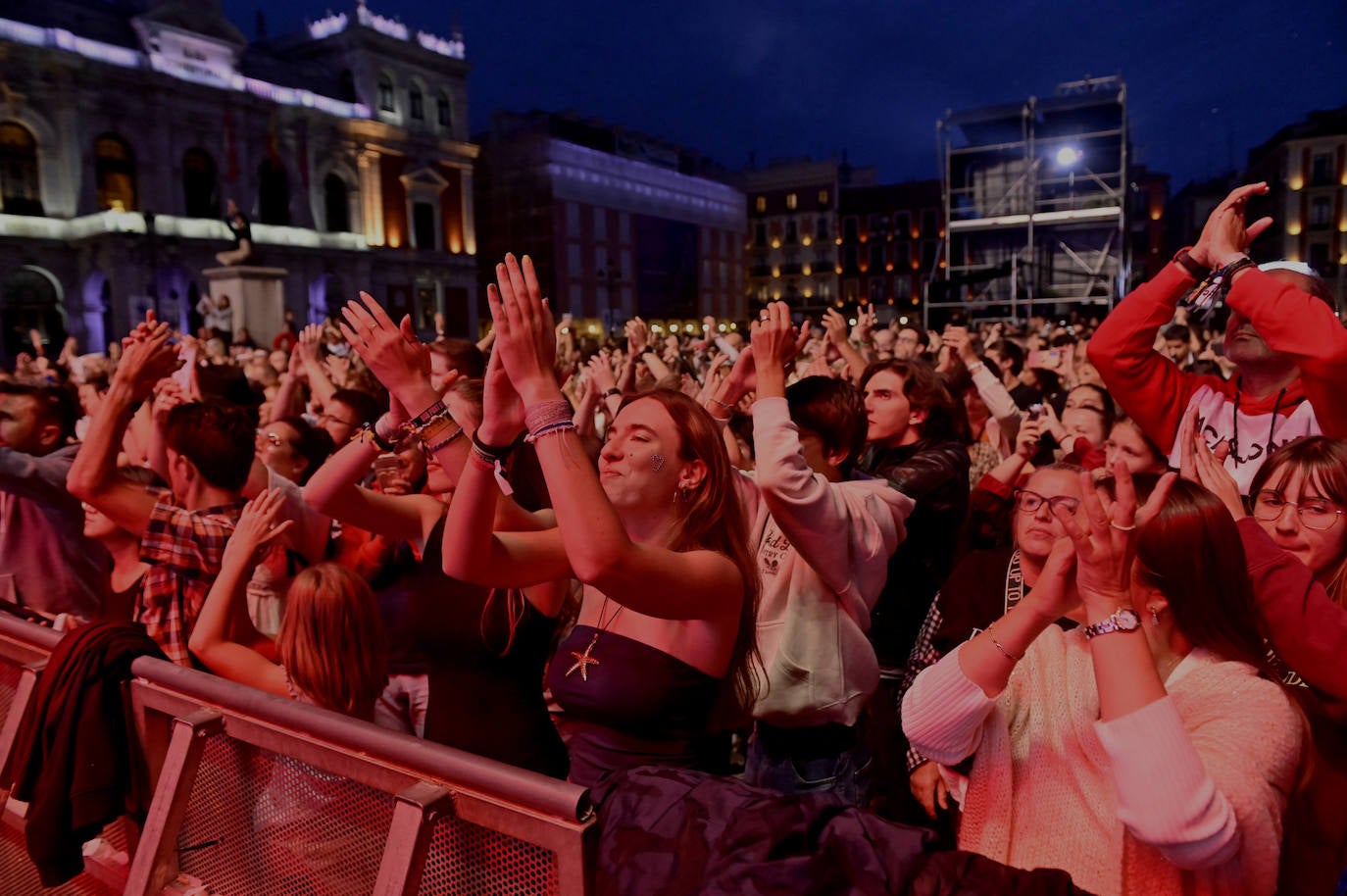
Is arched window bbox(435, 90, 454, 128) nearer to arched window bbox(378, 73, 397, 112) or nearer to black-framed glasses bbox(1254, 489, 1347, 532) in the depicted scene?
arched window bbox(378, 73, 397, 112)

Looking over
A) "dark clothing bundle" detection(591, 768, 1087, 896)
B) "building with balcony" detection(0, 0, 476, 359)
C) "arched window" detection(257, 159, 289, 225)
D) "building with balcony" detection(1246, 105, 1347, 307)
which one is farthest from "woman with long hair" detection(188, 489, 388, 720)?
"building with balcony" detection(1246, 105, 1347, 307)

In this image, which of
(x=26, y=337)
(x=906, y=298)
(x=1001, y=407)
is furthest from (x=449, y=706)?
(x=906, y=298)

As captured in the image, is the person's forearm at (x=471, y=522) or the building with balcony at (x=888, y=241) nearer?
the person's forearm at (x=471, y=522)

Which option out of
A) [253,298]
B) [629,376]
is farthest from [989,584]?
[253,298]

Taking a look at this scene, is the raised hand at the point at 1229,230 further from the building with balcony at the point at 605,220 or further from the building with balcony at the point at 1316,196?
the building with balcony at the point at 1316,196

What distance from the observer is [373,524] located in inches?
109

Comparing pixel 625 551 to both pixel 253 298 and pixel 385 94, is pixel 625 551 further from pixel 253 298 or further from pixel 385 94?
pixel 385 94

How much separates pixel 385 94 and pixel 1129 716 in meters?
39.4

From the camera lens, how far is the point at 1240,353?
2.83 metres

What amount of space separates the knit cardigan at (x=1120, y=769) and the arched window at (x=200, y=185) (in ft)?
111

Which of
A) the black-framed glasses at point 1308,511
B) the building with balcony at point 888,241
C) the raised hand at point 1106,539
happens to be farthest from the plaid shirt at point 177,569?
the building with balcony at point 888,241

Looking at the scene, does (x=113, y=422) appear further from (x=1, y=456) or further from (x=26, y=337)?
(x=26, y=337)

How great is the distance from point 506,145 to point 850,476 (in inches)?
1766

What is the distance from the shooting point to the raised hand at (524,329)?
1742 mm
